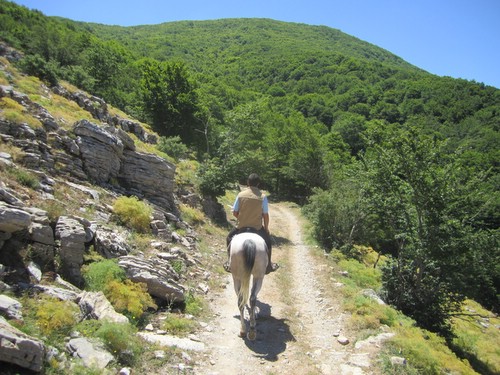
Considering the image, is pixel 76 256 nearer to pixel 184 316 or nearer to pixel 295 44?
pixel 184 316

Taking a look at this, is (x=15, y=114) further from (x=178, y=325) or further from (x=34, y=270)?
(x=178, y=325)

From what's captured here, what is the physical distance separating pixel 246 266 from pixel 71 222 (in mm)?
4082

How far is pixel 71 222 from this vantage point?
7938 mm

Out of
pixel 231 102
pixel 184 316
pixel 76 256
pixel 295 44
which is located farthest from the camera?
pixel 295 44

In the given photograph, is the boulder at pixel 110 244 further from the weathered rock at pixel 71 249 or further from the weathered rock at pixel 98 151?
the weathered rock at pixel 98 151

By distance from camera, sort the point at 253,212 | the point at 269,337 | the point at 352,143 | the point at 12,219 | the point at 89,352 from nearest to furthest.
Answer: the point at 89,352 → the point at 12,219 → the point at 269,337 → the point at 253,212 → the point at 352,143

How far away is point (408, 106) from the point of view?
9656cm

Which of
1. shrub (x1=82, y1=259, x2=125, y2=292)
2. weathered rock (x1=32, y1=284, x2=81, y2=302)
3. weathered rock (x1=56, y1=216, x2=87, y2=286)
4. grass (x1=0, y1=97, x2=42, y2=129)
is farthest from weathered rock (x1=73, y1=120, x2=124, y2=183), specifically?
weathered rock (x1=32, y1=284, x2=81, y2=302)

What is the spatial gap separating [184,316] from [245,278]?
183 cm

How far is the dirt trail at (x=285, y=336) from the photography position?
262 inches

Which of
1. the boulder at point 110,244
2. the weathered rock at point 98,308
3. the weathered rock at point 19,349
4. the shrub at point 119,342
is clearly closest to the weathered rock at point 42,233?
the weathered rock at point 98,308

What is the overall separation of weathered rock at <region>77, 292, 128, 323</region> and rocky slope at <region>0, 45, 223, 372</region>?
0.02m

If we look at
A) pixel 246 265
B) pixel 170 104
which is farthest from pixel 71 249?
pixel 170 104

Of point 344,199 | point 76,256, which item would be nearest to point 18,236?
point 76,256
